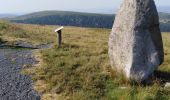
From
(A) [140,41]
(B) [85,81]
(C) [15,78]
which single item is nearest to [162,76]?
(A) [140,41]

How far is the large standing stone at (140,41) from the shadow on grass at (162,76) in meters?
0.75

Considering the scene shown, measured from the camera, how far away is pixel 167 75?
18.2 metres

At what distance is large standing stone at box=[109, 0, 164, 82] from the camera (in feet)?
54.3

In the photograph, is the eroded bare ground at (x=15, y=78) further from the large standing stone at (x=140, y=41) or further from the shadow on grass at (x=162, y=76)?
the shadow on grass at (x=162, y=76)

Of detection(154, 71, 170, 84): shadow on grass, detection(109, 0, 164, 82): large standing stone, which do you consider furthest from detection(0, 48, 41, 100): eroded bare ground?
detection(154, 71, 170, 84): shadow on grass

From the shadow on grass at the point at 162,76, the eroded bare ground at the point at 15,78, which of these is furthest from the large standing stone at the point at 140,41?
the eroded bare ground at the point at 15,78

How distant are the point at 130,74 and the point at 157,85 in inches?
53.6

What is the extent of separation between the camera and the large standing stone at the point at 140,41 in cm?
1656

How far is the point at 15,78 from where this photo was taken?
18.5 m

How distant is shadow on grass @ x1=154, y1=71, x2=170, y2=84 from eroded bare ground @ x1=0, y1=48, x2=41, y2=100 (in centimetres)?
575

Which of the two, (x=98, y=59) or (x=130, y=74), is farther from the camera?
(x=98, y=59)

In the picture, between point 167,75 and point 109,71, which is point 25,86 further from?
point 167,75

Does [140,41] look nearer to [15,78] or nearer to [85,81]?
[85,81]

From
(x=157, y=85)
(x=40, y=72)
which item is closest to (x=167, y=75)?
(x=157, y=85)
